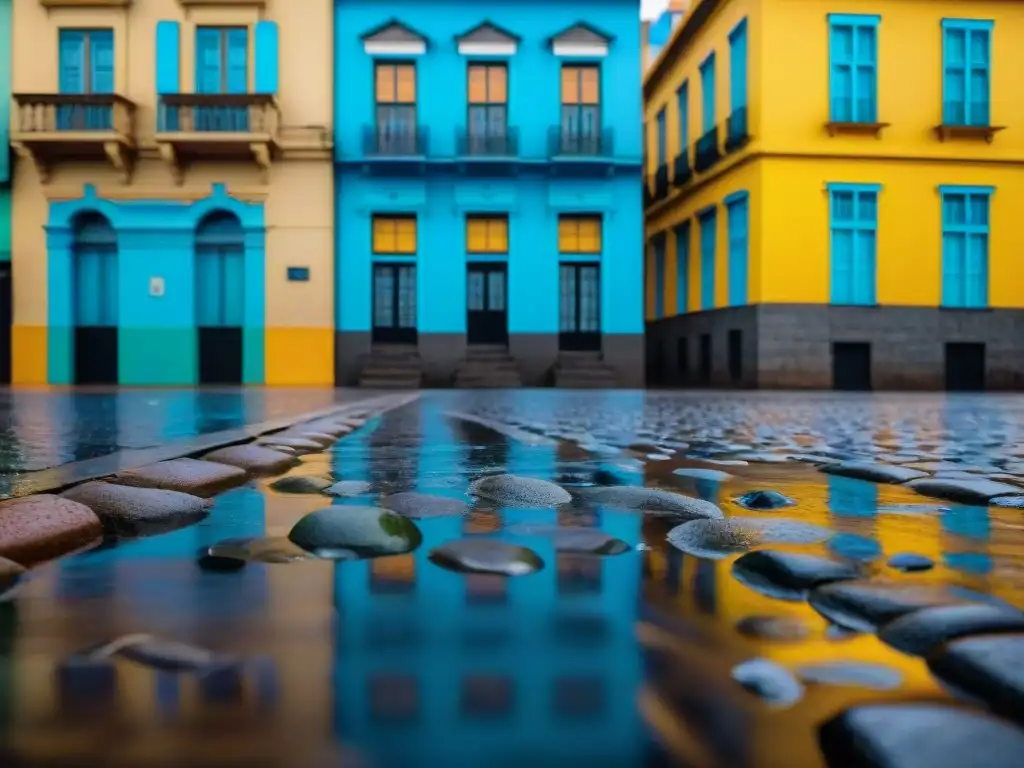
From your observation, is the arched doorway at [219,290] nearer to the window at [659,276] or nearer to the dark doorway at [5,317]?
the dark doorway at [5,317]

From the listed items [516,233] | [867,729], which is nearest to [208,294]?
[516,233]

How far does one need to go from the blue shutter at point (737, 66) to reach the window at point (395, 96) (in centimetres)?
731

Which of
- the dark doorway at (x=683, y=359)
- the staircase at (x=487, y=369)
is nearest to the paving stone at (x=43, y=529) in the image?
the staircase at (x=487, y=369)

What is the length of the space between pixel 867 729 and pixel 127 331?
19.3 m

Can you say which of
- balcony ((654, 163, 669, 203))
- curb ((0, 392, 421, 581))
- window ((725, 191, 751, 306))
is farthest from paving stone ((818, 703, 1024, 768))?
balcony ((654, 163, 669, 203))

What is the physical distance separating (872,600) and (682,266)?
70.5ft

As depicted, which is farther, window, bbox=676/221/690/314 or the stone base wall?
window, bbox=676/221/690/314

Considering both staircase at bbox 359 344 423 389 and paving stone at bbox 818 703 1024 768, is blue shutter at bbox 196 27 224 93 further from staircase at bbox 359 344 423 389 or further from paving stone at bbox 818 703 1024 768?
paving stone at bbox 818 703 1024 768

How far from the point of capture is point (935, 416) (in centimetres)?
755

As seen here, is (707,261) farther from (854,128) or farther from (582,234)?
(854,128)

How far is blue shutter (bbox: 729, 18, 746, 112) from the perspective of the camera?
1762 cm

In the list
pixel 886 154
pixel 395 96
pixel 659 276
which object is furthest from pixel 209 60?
pixel 886 154

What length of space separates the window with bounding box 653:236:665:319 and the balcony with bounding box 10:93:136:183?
14.3 meters

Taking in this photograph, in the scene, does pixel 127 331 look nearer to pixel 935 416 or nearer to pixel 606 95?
pixel 606 95
